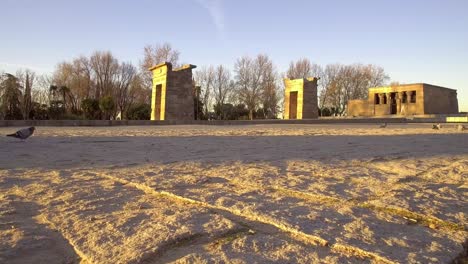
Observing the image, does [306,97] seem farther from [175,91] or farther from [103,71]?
[103,71]

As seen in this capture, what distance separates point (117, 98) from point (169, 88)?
79.4ft

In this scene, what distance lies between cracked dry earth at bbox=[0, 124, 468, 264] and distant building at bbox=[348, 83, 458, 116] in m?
36.4

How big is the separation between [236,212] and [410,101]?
40514mm

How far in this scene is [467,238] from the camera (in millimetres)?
1773

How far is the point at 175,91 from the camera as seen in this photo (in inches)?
799

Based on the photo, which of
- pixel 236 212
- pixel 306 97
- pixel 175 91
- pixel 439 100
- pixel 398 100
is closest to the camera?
pixel 236 212

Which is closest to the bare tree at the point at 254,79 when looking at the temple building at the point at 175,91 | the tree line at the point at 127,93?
the tree line at the point at 127,93

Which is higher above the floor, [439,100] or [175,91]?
[439,100]

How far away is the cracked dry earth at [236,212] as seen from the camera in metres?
1.65

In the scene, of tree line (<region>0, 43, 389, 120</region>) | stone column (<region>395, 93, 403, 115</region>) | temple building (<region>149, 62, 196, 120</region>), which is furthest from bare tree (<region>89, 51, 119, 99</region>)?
stone column (<region>395, 93, 403, 115</region>)

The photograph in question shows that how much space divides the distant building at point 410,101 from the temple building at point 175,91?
86.7ft

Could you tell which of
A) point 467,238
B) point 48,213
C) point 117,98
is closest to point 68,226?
point 48,213

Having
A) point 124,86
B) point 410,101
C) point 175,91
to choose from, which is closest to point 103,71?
point 124,86

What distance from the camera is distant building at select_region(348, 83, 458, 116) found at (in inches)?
1444
